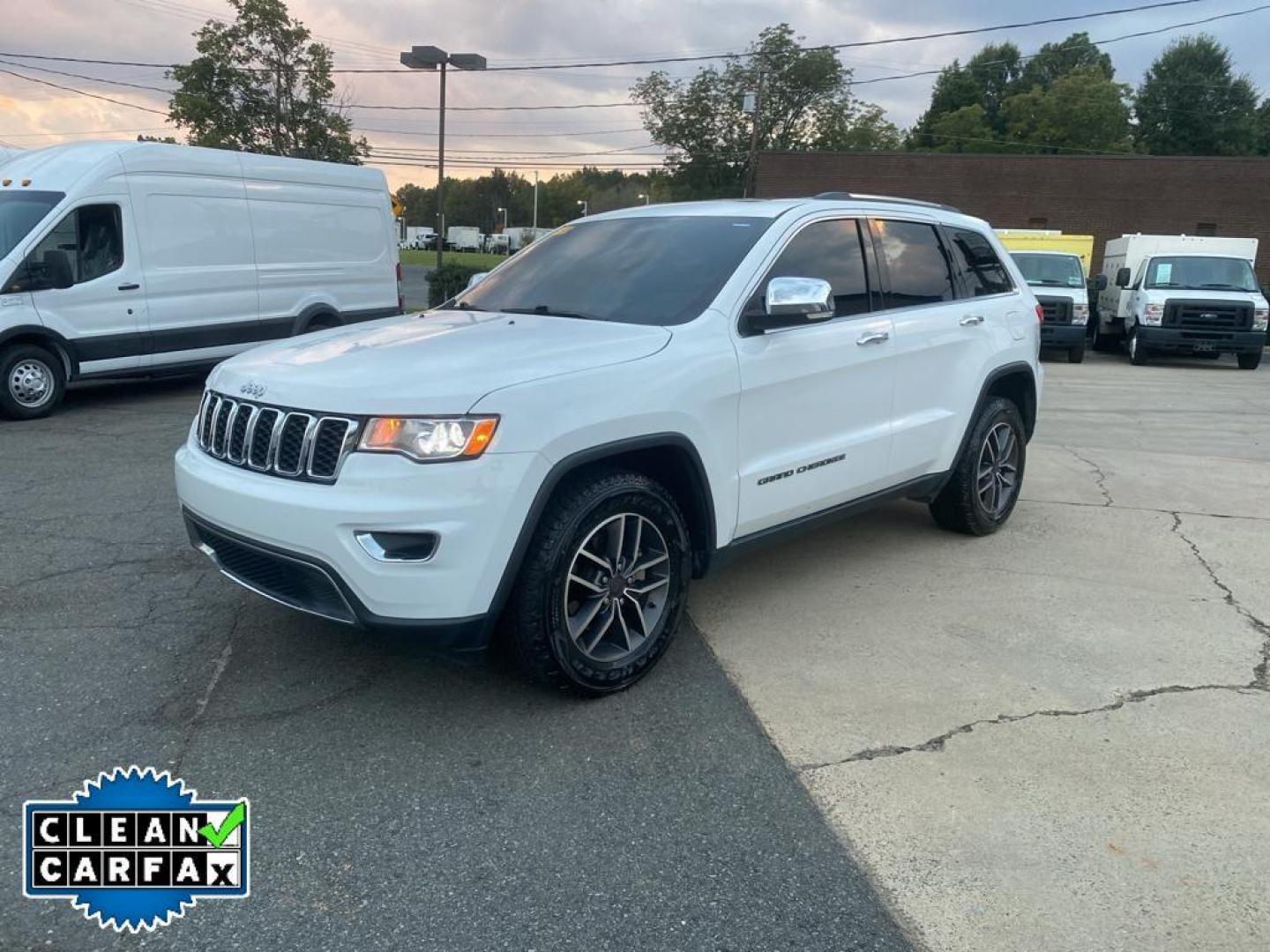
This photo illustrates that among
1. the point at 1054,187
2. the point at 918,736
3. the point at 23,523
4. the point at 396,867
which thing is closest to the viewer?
the point at 396,867

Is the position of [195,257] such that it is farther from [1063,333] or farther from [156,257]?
[1063,333]

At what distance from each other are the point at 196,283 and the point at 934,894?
9.99m

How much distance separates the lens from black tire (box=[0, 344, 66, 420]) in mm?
8984

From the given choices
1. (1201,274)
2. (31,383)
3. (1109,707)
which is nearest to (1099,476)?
(1109,707)

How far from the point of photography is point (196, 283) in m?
10.4

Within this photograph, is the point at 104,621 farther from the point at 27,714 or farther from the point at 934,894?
the point at 934,894

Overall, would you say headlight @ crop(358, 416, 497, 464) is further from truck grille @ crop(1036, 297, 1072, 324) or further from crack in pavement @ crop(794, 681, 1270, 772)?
truck grille @ crop(1036, 297, 1072, 324)

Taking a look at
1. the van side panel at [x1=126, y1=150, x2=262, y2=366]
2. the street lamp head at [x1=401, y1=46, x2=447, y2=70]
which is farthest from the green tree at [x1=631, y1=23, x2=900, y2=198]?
the van side panel at [x1=126, y1=150, x2=262, y2=366]

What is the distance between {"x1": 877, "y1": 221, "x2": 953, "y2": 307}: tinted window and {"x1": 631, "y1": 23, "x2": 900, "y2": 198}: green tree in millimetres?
49778

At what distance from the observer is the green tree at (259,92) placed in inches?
1138

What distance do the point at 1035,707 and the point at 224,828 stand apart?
2873mm

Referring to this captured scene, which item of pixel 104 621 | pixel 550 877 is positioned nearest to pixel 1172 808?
pixel 550 877

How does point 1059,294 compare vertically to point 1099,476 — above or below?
above

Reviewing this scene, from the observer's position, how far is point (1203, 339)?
16469 mm
